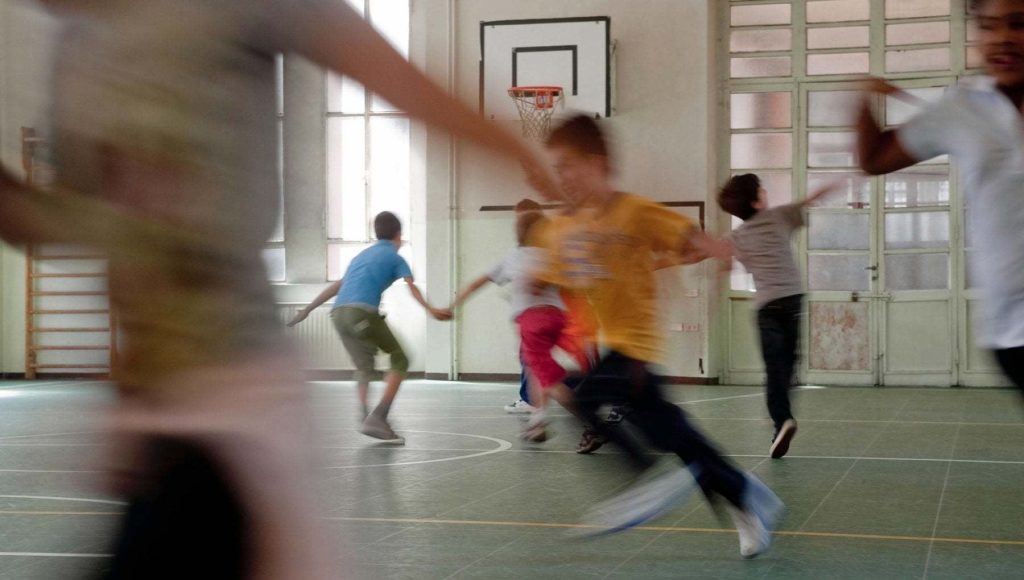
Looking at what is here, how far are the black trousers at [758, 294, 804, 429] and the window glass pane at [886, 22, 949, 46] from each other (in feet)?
30.8

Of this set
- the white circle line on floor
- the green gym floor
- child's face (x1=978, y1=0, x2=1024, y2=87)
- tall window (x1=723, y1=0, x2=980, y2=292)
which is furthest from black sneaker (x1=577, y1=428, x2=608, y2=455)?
tall window (x1=723, y1=0, x2=980, y2=292)

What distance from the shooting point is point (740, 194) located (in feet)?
26.3

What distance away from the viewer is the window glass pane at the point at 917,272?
16.4 meters

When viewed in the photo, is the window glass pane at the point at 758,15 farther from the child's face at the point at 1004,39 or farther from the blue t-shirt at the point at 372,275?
the child's face at the point at 1004,39

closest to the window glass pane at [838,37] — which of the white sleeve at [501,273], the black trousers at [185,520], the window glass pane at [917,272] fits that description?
the window glass pane at [917,272]

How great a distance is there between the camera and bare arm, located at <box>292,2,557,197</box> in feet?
4.35

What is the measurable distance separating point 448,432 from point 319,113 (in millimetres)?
9079

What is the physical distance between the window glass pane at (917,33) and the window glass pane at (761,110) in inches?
57.4

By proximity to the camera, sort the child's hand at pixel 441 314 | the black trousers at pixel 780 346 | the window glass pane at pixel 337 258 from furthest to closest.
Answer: the window glass pane at pixel 337 258 → the child's hand at pixel 441 314 → the black trousers at pixel 780 346

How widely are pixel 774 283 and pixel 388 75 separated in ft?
22.7

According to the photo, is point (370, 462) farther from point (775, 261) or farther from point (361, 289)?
point (775, 261)

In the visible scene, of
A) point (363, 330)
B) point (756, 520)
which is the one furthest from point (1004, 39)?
point (363, 330)

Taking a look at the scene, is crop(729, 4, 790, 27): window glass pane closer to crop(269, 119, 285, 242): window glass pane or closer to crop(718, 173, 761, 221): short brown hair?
crop(718, 173, 761, 221): short brown hair

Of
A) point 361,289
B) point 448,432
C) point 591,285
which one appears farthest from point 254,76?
point 448,432
